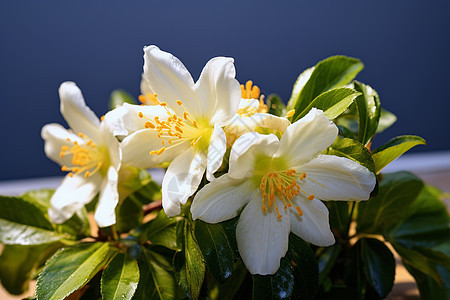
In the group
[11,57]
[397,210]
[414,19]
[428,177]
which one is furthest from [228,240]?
[414,19]

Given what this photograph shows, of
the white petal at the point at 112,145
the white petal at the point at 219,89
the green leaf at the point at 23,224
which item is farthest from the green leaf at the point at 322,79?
the green leaf at the point at 23,224

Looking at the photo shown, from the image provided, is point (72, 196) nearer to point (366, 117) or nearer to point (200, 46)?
point (366, 117)

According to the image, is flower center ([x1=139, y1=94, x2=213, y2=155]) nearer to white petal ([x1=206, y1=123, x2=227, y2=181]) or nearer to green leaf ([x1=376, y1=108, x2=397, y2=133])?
white petal ([x1=206, y1=123, x2=227, y2=181])

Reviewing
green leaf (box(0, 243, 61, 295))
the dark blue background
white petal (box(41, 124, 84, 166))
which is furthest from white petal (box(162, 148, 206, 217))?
the dark blue background

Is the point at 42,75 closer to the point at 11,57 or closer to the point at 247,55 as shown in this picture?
the point at 11,57

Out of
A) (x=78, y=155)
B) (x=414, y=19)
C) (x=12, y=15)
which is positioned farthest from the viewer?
(x=414, y=19)

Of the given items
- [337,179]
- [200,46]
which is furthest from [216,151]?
[200,46]
